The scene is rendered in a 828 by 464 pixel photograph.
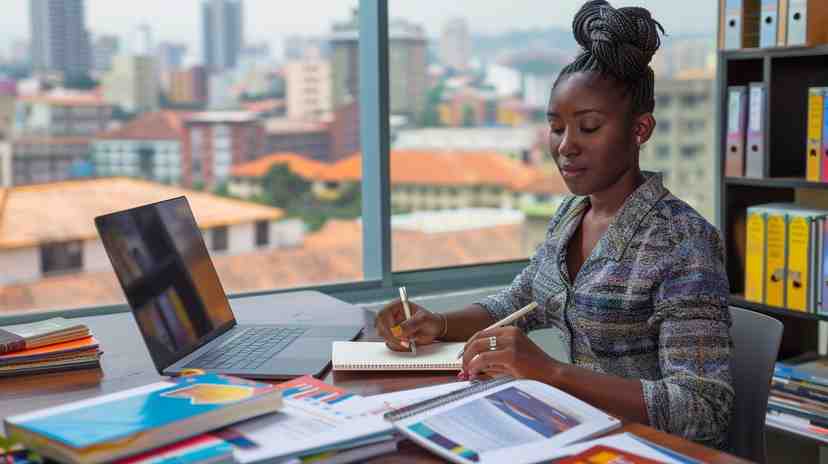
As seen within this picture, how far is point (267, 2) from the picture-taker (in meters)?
3.59

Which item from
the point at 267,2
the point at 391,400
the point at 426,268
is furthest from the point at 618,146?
the point at 267,2

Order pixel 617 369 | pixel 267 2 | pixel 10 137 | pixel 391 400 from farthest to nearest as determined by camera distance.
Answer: pixel 267 2
pixel 10 137
pixel 617 369
pixel 391 400

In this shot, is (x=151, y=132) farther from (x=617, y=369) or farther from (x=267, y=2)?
(x=617, y=369)

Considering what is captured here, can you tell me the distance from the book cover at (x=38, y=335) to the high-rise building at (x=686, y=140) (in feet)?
8.67

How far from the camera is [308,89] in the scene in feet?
12.5

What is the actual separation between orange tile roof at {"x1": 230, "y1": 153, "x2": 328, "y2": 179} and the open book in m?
2.54

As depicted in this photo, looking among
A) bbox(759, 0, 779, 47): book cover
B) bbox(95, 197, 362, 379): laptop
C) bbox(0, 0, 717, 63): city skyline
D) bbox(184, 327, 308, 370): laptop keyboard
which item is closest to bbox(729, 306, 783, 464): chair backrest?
bbox(95, 197, 362, 379): laptop

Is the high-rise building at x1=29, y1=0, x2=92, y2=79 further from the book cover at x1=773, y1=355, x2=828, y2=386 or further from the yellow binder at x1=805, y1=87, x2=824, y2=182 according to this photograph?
the book cover at x1=773, y1=355, x2=828, y2=386

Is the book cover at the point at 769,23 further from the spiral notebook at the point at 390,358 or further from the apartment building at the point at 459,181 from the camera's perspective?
the spiral notebook at the point at 390,358

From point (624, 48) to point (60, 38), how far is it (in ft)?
7.14

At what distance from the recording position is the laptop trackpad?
1635mm

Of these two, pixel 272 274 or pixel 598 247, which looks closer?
pixel 598 247

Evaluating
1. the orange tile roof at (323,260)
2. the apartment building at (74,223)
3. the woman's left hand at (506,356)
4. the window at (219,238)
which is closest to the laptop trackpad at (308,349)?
the woman's left hand at (506,356)

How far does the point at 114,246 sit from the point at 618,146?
0.87 meters
